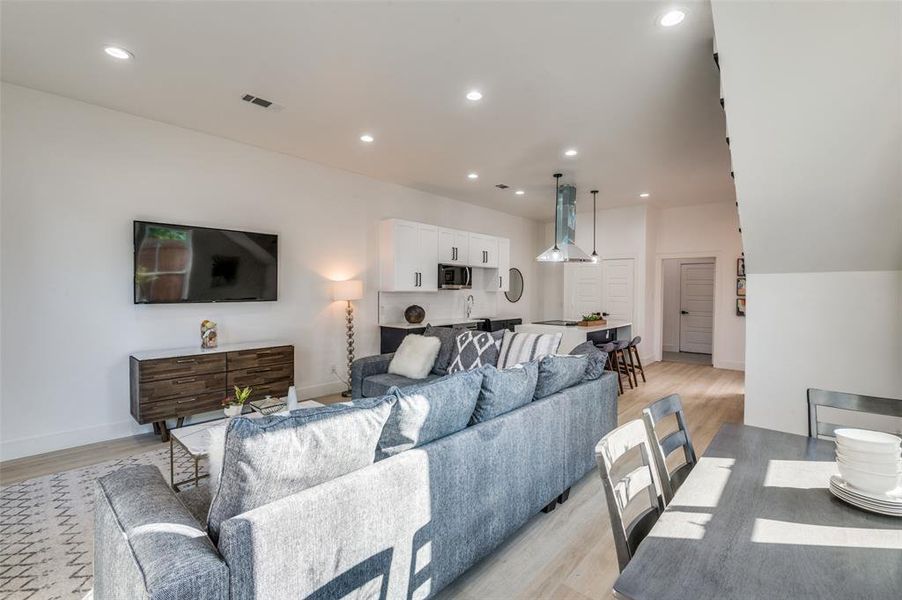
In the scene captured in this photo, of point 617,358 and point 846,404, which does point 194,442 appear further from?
point 617,358

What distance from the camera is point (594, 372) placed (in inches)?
120

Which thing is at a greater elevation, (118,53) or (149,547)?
(118,53)

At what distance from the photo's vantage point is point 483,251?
23.3ft

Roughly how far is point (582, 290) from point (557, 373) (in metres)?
5.93

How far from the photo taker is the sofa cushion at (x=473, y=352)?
3.93 metres

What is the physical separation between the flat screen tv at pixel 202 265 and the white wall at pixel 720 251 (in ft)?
22.5

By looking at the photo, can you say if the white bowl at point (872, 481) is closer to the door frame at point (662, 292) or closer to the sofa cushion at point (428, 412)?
the sofa cushion at point (428, 412)

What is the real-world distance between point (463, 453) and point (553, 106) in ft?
9.54

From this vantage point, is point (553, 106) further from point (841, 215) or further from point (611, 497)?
point (611, 497)

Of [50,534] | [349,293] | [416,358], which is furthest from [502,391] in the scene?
→ [349,293]

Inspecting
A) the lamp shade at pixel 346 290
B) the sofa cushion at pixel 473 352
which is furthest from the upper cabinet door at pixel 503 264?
the sofa cushion at pixel 473 352

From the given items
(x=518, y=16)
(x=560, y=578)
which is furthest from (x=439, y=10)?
(x=560, y=578)

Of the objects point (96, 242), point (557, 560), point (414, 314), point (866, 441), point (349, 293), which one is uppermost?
point (96, 242)

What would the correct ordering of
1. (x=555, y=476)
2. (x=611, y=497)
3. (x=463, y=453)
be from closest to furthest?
(x=611, y=497) → (x=463, y=453) → (x=555, y=476)
